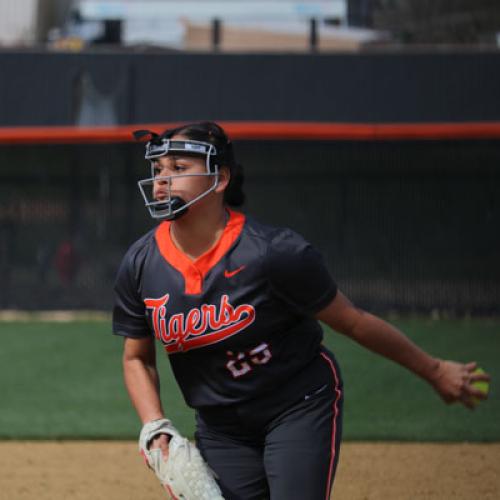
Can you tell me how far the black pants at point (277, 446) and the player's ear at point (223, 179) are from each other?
2.54 ft

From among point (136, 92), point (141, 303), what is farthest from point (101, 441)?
point (136, 92)

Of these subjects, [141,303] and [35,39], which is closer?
[141,303]

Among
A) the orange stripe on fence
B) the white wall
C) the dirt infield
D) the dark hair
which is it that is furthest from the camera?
the white wall

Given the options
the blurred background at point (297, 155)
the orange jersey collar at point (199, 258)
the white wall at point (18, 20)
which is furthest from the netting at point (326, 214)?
the orange jersey collar at point (199, 258)

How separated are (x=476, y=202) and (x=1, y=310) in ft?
20.1

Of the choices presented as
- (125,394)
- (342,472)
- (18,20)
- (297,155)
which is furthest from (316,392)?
(18,20)

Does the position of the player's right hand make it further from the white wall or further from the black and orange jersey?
the white wall

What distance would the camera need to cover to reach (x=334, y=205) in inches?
502

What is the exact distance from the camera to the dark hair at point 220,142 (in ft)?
11.9

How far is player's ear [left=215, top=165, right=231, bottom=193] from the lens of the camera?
3.71 m

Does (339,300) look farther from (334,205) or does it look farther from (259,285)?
(334,205)

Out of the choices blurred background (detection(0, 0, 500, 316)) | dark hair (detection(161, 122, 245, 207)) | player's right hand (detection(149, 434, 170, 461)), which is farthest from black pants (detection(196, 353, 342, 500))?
blurred background (detection(0, 0, 500, 316))

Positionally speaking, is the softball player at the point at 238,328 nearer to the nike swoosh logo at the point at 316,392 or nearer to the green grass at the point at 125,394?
the nike swoosh logo at the point at 316,392

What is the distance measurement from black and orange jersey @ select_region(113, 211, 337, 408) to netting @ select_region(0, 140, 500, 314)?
29.5 feet
